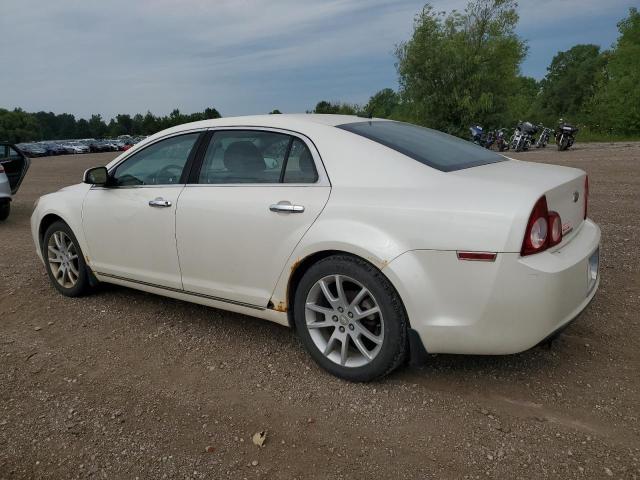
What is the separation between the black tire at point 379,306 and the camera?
9.23ft

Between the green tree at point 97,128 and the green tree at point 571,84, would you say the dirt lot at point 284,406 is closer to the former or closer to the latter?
the green tree at point 571,84

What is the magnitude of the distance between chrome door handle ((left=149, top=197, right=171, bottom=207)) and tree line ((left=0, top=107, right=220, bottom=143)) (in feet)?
325

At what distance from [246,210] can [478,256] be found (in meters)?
1.45

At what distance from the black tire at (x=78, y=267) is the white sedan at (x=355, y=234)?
1.41 ft

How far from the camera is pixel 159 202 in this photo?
12.3ft

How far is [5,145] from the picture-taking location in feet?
30.5

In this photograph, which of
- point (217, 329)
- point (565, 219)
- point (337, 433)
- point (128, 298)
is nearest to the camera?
point (337, 433)

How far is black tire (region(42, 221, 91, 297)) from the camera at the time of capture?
453 cm

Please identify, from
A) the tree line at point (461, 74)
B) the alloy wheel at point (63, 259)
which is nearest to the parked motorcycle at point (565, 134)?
the tree line at point (461, 74)

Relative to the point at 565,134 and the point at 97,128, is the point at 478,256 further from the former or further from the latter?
the point at 97,128

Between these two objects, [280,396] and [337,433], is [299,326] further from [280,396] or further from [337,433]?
[337,433]

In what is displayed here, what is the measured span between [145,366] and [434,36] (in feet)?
105

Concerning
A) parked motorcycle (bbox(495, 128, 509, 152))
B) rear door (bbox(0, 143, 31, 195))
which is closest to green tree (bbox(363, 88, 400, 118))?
parked motorcycle (bbox(495, 128, 509, 152))

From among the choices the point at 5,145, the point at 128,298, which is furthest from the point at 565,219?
the point at 5,145
